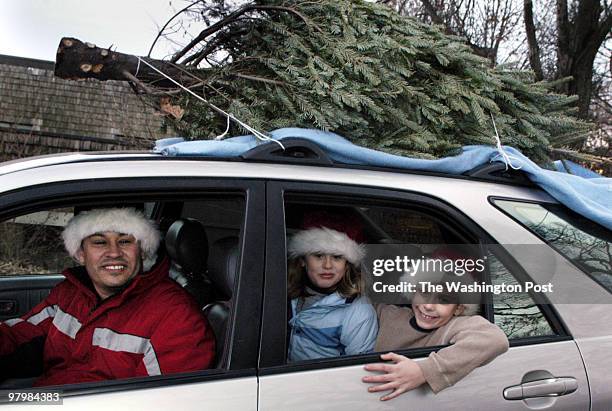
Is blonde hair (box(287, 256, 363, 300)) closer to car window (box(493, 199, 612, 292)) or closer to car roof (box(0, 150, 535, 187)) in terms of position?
car roof (box(0, 150, 535, 187))

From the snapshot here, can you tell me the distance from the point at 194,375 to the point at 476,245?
1070 millimetres

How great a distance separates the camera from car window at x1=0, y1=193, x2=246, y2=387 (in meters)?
1.84

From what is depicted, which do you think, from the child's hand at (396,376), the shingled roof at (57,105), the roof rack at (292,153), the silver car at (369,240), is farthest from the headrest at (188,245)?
the shingled roof at (57,105)

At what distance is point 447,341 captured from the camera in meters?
1.95

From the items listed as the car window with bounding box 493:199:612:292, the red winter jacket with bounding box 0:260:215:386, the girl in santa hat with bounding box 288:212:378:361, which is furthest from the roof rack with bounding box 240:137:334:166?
the car window with bounding box 493:199:612:292

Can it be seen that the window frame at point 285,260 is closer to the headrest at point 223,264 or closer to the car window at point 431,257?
the car window at point 431,257

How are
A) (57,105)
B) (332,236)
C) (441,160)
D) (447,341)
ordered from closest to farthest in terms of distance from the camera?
1. (447,341)
2. (441,160)
3. (332,236)
4. (57,105)

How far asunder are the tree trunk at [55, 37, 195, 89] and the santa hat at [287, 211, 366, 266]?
0.84 metres

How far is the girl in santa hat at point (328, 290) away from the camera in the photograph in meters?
2.04

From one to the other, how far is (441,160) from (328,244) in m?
0.54

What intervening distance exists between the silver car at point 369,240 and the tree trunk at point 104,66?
566mm

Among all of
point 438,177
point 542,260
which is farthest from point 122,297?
point 542,260
